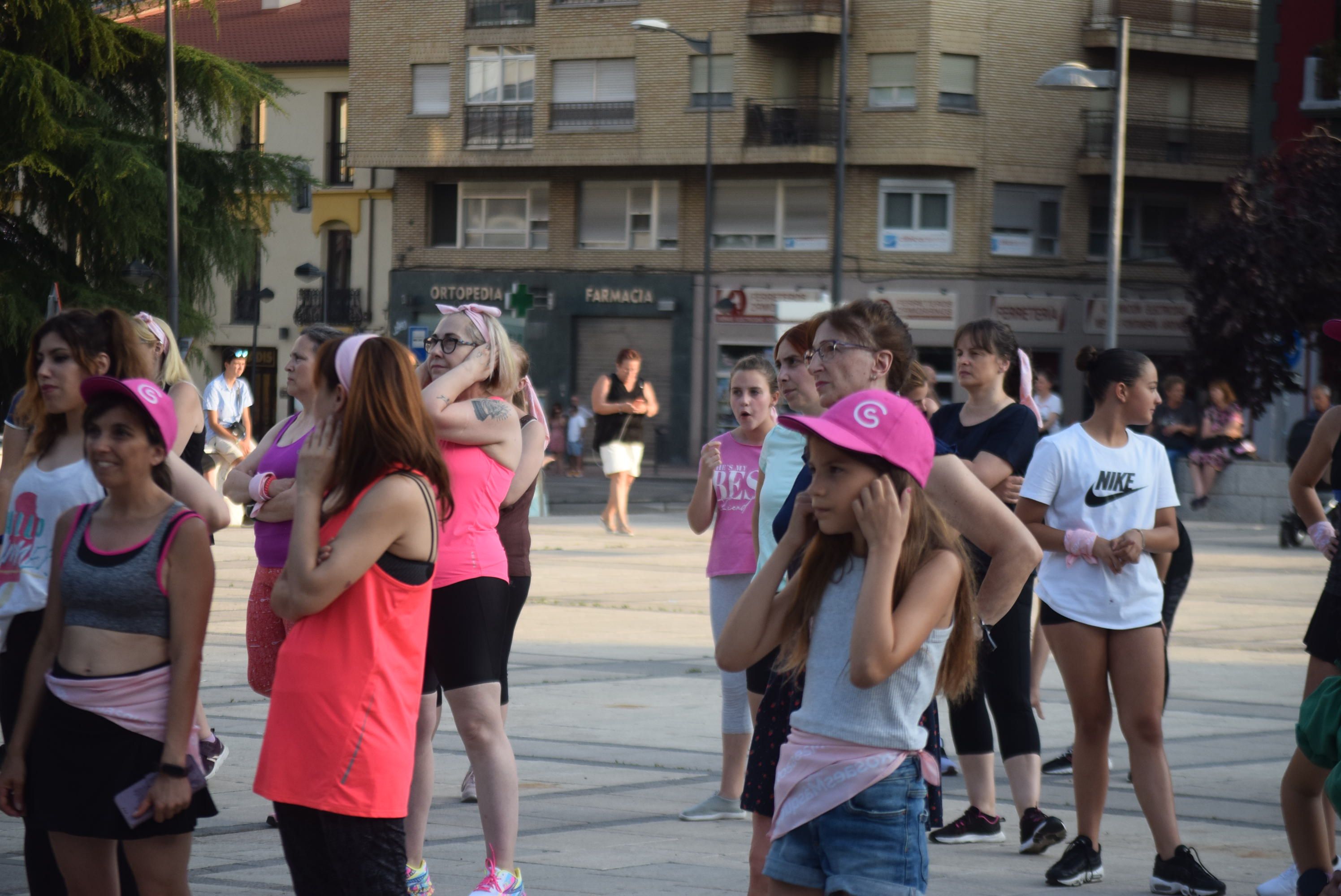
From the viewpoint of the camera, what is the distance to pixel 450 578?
19.3 ft

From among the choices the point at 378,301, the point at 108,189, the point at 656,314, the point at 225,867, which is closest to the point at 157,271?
the point at 108,189

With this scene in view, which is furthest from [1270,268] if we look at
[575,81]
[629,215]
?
[575,81]

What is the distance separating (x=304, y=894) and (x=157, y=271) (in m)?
30.0

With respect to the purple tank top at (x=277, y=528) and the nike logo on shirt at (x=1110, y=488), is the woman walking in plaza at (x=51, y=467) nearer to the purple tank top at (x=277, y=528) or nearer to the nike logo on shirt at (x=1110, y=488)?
the purple tank top at (x=277, y=528)

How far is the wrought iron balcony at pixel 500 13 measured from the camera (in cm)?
4831

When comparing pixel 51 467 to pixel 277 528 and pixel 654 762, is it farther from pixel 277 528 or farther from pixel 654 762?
pixel 654 762

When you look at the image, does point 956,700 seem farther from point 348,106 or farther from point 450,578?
point 348,106

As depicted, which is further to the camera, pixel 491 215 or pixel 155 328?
pixel 491 215

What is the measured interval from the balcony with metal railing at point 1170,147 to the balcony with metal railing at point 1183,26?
5.83ft

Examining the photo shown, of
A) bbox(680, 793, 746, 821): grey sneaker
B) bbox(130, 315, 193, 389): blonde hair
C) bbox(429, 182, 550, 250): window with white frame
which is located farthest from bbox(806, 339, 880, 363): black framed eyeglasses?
bbox(429, 182, 550, 250): window with white frame

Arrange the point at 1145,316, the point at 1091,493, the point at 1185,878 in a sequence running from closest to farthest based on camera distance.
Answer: the point at 1185,878, the point at 1091,493, the point at 1145,316

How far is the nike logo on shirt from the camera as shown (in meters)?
6.66

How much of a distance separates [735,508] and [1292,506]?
14.7 m

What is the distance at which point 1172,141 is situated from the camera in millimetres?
46625
